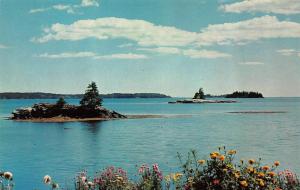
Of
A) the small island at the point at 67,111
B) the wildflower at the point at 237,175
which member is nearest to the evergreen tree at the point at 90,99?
the small island at the point at 67,111

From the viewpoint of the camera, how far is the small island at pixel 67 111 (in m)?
97.9

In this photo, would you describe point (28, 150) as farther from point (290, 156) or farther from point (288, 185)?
point (288, 185)

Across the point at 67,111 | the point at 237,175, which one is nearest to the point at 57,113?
the point at 67,111

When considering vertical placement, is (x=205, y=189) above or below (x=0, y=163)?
above

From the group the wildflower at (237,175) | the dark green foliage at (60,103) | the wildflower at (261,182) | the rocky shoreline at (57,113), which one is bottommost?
the rocky shoreline at (57,113)

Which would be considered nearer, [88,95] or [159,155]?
[159,155]

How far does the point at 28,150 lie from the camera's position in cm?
4519

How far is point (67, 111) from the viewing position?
99.3 metres

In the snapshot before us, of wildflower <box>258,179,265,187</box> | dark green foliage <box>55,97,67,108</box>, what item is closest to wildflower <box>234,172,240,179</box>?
wildflower <box>258,179,265,187</box>

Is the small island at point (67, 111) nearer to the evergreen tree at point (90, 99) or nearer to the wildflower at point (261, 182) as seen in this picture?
the evergreen tree at point (90, 99)

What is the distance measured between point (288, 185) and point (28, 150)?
33.7m

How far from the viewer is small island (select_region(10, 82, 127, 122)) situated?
97938 millimetres

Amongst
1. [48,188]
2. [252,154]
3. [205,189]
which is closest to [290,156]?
[252,154]

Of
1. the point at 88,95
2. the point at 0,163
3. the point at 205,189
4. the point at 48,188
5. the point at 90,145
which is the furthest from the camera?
the point at 88,95
